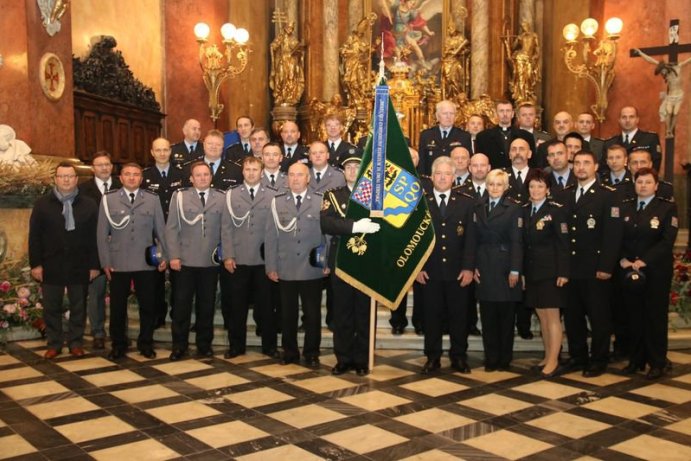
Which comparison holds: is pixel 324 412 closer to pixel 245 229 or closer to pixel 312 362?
pixel 312 362

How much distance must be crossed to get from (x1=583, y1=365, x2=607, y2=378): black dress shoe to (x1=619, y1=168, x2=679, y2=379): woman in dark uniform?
1.21 feet

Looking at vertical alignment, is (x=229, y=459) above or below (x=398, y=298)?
below

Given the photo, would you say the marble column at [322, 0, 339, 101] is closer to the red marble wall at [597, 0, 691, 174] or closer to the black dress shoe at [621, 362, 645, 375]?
the red marble wall at [597, 0, 691, 174]

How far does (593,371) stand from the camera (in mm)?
6086

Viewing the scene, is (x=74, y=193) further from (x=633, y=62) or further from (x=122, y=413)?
(x=633, y=62)

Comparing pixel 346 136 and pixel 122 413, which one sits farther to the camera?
pixel 346 136

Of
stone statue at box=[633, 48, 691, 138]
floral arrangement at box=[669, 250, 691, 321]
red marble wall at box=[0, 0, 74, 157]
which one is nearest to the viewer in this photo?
floral arrangement at box=[669, 250, 691, 321]

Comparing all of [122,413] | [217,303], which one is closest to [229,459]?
[122,413]

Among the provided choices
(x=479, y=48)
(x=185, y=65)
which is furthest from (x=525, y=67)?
(x=185, y=65)

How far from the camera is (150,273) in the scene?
6895 millimetres

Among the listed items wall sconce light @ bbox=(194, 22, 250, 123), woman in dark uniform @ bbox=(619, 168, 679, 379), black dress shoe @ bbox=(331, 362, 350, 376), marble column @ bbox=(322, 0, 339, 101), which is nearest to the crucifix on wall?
woman in dark uniform @ bbox=(619, 168, 679, 379)

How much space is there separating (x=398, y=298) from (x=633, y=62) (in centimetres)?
948

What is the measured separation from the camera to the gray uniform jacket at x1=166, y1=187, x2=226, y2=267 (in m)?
6.77

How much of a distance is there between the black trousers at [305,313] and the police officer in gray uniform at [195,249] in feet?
2.56
